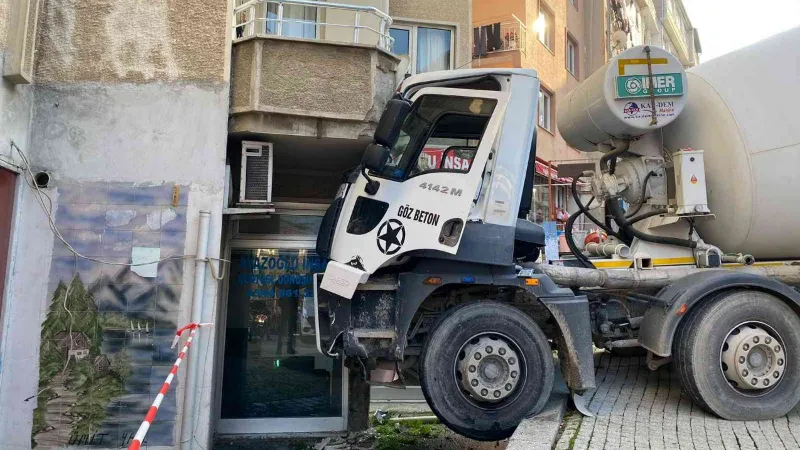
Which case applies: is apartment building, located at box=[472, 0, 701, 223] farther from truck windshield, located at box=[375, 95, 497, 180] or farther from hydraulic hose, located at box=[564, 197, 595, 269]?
truck windshield, located at box=[375, 95, 497, 180]

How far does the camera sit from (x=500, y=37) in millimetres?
14828

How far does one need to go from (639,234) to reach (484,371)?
2.28 meters

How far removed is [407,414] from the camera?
23.9 ft

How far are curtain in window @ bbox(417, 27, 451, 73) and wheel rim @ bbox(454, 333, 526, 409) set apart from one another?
5.04 m

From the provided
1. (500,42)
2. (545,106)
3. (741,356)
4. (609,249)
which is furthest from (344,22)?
(545,106)

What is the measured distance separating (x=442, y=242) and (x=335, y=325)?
45.3 inches

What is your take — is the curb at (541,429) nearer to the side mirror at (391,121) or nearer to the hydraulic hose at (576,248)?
the hydraulic hose at (576,248)

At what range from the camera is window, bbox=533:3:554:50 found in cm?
1599

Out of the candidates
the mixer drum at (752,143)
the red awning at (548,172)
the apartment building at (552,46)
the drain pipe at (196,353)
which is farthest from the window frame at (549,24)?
the drain pipe at (196,353)

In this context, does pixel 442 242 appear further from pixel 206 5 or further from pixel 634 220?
pixel 206 5

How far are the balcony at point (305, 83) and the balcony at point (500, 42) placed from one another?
9.30m

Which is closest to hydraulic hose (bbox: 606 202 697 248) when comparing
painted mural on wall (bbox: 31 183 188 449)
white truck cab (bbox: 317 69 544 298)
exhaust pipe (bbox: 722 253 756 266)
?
exhaust pipe (bbox: 722 253 756 266)

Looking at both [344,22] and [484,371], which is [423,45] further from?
[484,371]

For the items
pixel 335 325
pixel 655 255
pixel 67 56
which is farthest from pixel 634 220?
pixel 67 56
